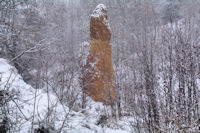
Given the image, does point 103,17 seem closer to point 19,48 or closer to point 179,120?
point 19,48

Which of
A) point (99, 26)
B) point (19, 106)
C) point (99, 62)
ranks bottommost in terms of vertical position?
point (19, 106)

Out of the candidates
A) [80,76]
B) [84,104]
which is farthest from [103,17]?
[84,104]

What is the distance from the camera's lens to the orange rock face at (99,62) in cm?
620

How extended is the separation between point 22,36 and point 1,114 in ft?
5.00

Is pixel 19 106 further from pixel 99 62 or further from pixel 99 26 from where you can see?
pixel 99 26

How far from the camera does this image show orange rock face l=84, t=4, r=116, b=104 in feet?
20.3

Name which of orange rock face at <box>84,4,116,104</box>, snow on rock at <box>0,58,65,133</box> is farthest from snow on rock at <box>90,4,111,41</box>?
snow on rock at <box>0,58,65,133</box>

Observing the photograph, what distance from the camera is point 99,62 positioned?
6379mm

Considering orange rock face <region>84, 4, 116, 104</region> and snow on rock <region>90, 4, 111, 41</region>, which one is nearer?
orange rock face <region>84, 4, 116, 104</region>

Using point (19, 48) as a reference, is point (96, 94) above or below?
below

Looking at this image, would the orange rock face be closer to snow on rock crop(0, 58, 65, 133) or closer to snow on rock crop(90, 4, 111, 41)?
snow on rock crop(90, 4, 111, 41)

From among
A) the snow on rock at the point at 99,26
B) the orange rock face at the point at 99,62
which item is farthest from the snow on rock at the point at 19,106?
the snow on rock at the point at 99,26

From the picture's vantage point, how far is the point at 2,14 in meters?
3.04

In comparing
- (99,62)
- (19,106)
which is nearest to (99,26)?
(99,62)
